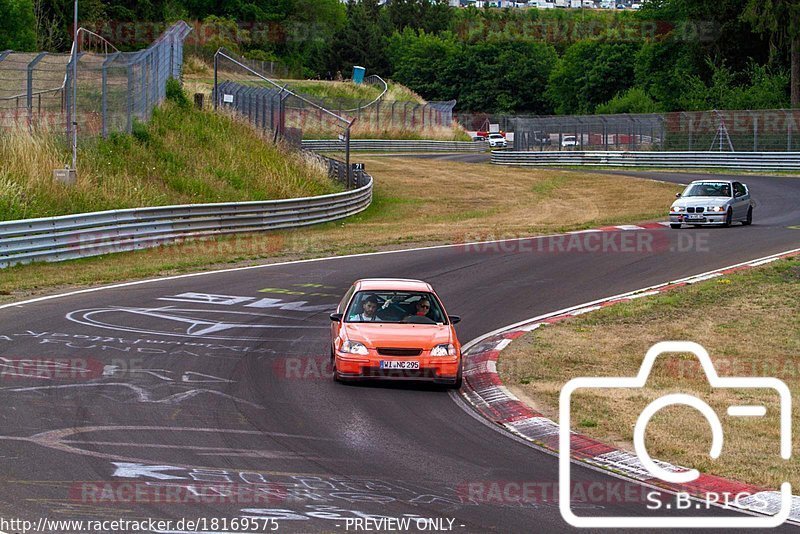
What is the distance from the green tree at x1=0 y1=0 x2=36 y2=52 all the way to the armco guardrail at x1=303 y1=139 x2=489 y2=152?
776 inches

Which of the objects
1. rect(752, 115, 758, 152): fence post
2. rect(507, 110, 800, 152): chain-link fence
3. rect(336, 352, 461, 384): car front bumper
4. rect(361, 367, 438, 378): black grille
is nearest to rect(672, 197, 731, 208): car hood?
rect(336, 352, 461, 384): car front bumper

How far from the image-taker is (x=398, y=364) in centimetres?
1326

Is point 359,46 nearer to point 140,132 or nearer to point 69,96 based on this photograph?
point 140,132

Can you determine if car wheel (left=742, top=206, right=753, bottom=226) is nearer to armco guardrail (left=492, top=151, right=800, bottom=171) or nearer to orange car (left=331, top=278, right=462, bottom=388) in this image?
orange car (left=331, top=278, right=462, bottom=388)

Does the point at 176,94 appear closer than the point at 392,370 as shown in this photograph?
No

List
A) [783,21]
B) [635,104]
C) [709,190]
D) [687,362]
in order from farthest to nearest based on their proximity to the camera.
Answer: [635,104], [783,21], [709,190], [687,362]

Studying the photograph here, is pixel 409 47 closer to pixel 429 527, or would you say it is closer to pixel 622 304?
pixel 622 304

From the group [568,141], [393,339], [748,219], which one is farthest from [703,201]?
[568,141]

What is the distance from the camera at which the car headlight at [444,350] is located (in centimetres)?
1341

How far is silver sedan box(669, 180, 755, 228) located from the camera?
105 ft

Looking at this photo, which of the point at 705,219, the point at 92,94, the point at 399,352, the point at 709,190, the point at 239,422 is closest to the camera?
the point at 239,422

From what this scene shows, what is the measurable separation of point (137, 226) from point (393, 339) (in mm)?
14477

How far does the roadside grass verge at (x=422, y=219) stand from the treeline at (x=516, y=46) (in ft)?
83.3

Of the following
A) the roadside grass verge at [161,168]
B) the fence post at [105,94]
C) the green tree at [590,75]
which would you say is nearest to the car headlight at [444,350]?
the roadside grass verge at [161,168]
